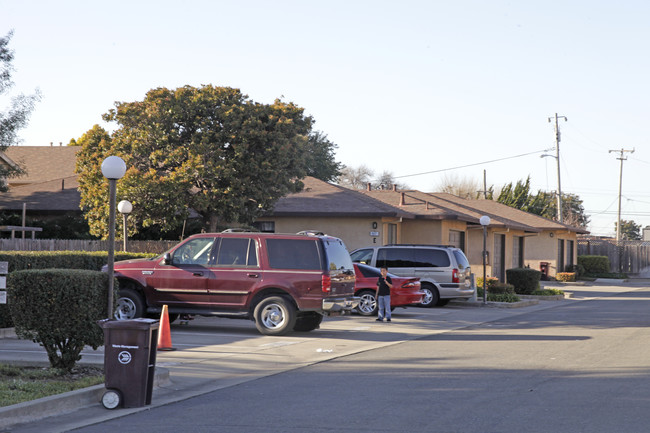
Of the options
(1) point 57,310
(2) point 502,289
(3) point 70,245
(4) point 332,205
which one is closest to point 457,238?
(4) point 332,205

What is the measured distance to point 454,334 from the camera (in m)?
18.1

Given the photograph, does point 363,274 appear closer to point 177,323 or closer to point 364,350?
point 177,323

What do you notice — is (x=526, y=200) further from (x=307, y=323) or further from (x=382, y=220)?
(x=307, y=323)

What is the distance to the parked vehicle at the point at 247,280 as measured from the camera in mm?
16672

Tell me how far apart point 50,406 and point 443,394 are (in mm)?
4482

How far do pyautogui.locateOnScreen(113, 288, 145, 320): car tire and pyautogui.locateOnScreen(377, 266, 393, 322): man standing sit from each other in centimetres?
587

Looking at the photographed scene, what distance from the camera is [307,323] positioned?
17.9 metres

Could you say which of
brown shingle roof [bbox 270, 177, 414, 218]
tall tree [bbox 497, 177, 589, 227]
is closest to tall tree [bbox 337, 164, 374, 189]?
tall tree [bbox 497, 177, 589, 227]

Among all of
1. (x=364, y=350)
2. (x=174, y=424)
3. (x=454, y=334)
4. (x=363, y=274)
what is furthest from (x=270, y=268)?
(x=174, y=424)

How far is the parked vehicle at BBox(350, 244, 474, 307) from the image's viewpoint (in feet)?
84.3

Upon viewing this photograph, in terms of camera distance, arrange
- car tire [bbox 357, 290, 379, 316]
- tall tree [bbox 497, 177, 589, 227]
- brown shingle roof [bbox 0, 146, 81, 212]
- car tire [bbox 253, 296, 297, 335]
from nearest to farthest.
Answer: car tire [bbox 253, 296, 297, 335]
car tire [bbox 357, 290, 379, 316]
brown shingle roof [bbox 0, 146, 81, 212]
tall tree [bbox 497, 177, 589, 227]

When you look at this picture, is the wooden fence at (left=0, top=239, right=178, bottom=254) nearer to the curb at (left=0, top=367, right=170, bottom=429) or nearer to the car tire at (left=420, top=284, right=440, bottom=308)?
the car tire at (left=420, top=284, right=440, bottom=308)

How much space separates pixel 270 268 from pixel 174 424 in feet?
28.4

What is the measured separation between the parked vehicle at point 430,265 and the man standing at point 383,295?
16.8 feet
